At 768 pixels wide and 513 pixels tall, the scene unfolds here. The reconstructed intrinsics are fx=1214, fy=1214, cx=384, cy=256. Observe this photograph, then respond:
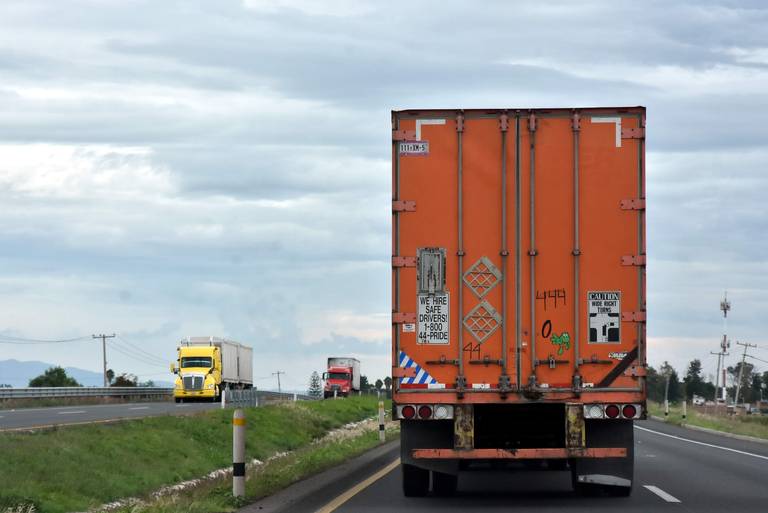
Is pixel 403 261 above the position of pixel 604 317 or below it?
above

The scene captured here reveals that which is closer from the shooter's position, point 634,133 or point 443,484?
point 634,133

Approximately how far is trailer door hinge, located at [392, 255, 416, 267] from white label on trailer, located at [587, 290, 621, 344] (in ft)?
6.76

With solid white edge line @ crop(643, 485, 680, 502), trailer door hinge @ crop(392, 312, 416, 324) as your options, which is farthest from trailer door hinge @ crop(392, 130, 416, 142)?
solid white edge line @ crop(643, 485, 680, 502)

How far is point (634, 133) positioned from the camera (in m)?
14.1

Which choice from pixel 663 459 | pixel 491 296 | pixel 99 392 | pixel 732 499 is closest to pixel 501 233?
pixel 491 296

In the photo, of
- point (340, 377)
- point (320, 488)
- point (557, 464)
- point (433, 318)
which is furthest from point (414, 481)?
point (340, 377)

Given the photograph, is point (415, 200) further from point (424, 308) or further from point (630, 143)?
point (630, 143)

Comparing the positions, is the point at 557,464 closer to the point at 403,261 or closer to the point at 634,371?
the point at 634,371

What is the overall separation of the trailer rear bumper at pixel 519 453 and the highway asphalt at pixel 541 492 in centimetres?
59

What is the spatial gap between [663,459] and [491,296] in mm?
13245

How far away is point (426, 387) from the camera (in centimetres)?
1403

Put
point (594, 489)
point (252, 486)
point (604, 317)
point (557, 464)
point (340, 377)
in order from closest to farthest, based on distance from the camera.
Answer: point (604, 317), point (594, 489), point (252, 486), point (557, 464), point (340, 377)

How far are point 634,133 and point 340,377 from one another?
8253cm

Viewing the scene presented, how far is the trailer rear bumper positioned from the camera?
549 inches
